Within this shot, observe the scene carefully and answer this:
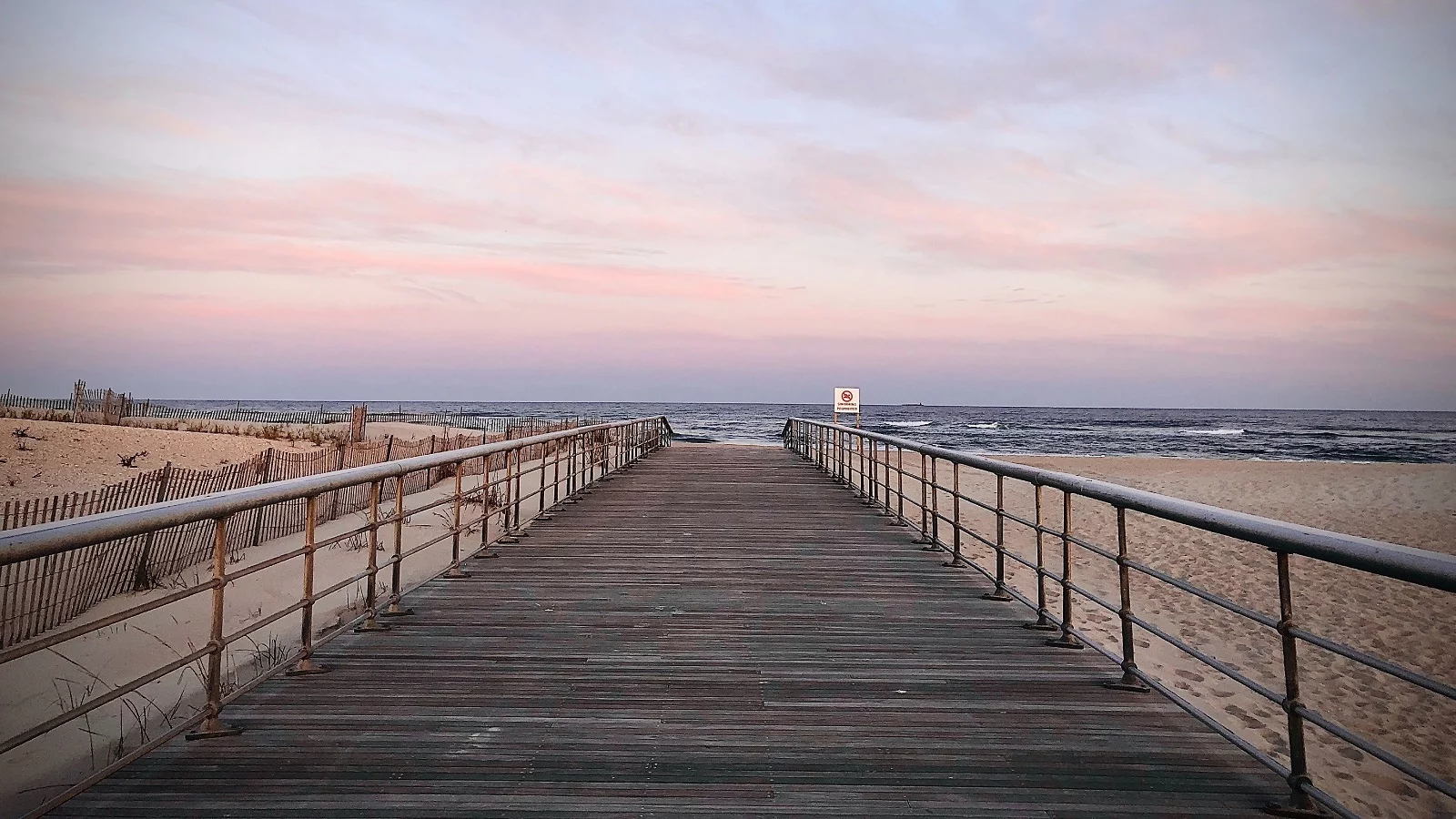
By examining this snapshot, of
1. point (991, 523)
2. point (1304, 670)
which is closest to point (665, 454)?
point (991, 523)

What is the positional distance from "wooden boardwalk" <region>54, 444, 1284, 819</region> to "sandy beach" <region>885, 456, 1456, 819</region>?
→ 9.00ft

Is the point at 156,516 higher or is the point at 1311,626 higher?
the point at 156,516

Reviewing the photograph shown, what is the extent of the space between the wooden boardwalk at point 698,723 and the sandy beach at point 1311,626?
A: 9.00ft

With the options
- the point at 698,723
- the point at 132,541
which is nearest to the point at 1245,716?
Answer: the point at 698,723

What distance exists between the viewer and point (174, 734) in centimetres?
283

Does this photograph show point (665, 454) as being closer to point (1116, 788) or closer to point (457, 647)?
point (457, 647)

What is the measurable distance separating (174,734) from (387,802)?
106 cm

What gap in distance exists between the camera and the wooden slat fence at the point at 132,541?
6613 millimetres

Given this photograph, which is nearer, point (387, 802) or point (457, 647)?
point (387, 802)

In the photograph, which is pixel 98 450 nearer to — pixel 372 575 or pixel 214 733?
pixel 372 575

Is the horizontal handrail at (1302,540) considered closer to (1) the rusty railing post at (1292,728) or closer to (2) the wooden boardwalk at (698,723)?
(1) the rusty railing post at (1292,728)

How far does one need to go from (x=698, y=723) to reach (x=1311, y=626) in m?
8.30

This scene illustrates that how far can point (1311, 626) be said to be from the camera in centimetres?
812

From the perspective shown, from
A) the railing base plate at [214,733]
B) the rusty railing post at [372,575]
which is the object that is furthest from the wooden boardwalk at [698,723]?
the rusty railing post at [372,575]
